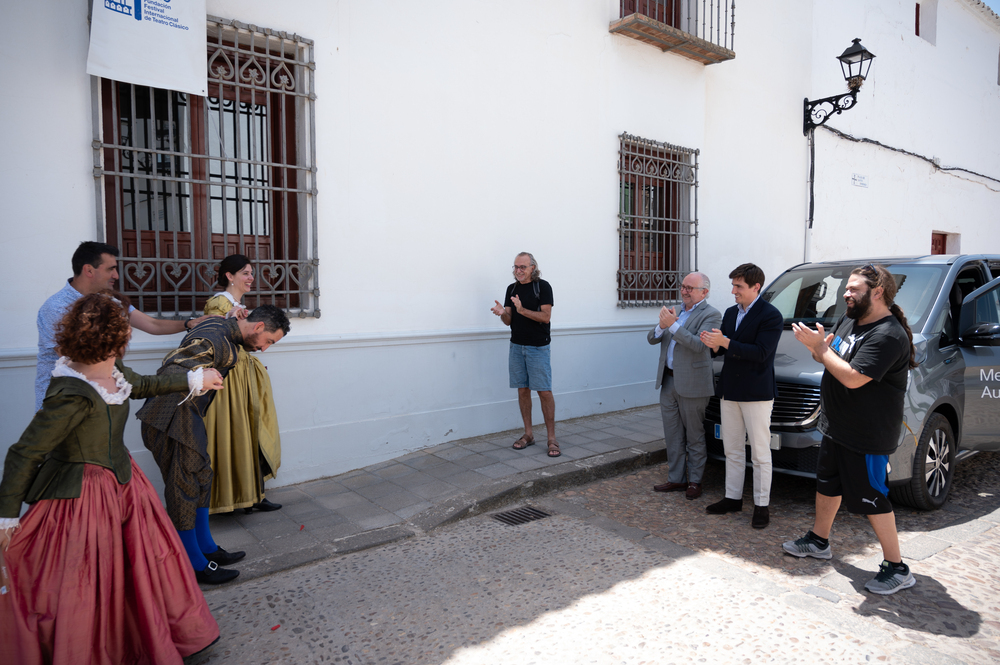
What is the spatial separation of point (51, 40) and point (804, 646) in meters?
5.34

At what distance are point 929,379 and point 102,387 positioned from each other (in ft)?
16.1

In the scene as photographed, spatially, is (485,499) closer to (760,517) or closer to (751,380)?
(760,517)

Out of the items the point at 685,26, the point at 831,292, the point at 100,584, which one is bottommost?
the point at 100,584

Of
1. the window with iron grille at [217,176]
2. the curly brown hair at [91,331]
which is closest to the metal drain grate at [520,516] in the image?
the window with iron grille at [217,176]

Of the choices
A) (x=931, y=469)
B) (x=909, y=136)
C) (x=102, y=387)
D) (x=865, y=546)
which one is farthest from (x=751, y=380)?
(x=909, y=136)

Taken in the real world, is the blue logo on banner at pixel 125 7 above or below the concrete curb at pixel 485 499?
above

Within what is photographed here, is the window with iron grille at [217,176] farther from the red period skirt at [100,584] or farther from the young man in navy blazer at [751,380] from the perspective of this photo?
the young man in navy blazer at [751,380]

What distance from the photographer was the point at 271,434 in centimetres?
455

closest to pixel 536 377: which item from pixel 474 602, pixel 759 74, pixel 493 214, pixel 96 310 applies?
pixel 493 214

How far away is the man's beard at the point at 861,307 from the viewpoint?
346cm

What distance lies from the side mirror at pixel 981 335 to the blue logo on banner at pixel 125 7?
618 centimetres

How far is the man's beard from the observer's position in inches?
136

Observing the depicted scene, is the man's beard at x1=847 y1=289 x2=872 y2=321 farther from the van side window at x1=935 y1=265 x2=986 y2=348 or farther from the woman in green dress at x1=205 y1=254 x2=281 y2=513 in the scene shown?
the woman in green dress at x1=205 y1=254 x2=281 y2=513

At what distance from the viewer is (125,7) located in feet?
13.9
